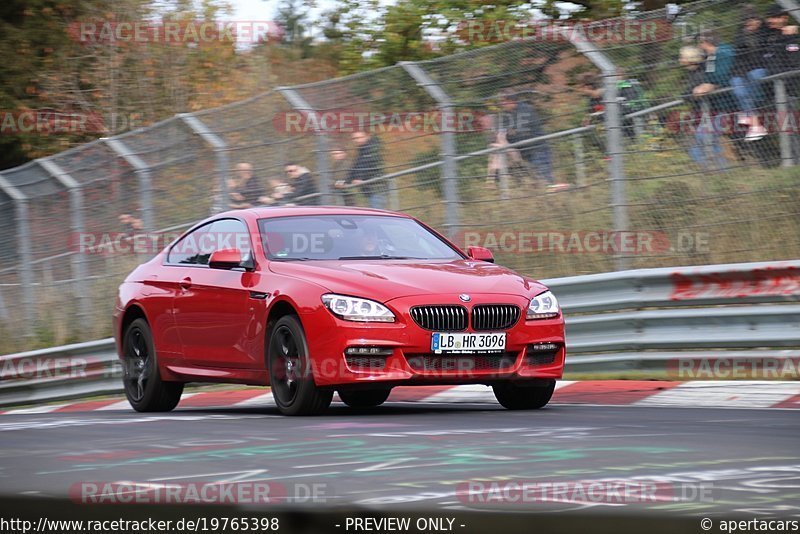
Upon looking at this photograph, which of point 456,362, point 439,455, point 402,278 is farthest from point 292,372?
point 439,455

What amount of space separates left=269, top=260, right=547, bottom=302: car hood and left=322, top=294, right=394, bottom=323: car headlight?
0.17 feet

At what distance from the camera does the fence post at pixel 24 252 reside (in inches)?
715

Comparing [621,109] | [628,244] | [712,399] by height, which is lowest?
[712,399]

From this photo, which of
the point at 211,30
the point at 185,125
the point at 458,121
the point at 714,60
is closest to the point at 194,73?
the point at 211,30

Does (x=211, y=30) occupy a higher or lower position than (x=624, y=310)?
higher

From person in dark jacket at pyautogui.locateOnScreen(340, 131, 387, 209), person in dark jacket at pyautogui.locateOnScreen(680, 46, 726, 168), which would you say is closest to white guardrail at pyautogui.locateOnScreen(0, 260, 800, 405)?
person in dark jacket at pyautogui.locateOnScreen(680, 46, 726, 168)

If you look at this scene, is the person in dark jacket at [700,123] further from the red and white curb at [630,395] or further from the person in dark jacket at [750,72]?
the red and white curb at [630,395]

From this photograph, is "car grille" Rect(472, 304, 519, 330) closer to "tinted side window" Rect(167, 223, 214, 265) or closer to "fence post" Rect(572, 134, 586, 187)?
"tinted side window" Rect(167, 223, 214, 265)

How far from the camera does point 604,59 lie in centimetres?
1177

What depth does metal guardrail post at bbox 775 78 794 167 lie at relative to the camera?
10586mm

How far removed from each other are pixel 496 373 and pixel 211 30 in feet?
82.9

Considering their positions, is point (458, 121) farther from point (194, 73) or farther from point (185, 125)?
point (194, 73)

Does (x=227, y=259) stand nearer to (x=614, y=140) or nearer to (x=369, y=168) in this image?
(x=614, y=140)

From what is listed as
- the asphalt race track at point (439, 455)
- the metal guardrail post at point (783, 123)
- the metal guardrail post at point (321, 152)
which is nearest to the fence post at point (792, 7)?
the metal guardrail post at point (783, 123)
